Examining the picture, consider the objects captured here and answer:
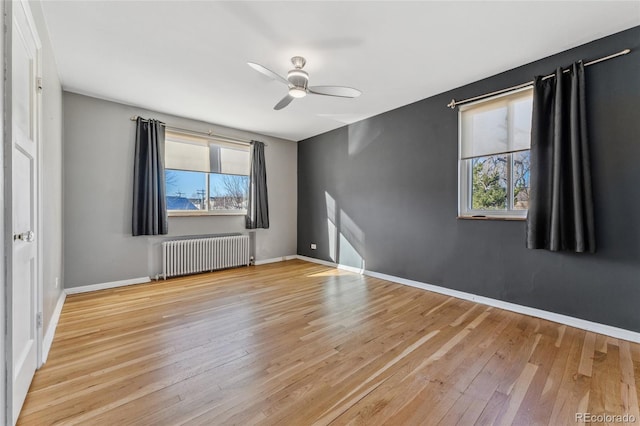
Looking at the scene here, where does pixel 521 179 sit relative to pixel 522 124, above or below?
below

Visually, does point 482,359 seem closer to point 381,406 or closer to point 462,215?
point 381,406

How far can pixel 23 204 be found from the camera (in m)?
1.54

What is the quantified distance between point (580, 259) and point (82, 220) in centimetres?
564

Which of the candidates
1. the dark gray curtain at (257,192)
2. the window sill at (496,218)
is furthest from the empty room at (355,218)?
the dark gray curtain at (257,192)

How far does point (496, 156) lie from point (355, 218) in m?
2.27

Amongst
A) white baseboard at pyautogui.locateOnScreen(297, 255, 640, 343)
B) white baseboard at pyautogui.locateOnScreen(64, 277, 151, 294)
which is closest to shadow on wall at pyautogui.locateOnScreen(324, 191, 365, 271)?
white baseboard at pyautogui.locateOnScreen(297, 255, 640, 343)

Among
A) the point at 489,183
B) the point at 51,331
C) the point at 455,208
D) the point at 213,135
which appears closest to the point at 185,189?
the point at 213,135

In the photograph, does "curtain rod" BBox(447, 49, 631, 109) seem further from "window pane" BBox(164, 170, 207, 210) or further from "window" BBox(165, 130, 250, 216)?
"window pane" BBox(164, 170, 207, 210)

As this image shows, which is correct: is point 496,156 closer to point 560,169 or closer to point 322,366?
point 560,169

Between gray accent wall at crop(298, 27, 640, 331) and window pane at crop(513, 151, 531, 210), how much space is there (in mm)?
259

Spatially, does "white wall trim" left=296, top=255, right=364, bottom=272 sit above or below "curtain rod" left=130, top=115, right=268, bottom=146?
below

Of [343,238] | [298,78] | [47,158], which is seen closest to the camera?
[47,158]

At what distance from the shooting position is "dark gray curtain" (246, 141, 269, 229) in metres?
5.02

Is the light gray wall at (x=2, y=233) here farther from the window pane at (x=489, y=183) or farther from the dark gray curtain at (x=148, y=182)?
the window pane at (x=489, y=183)
